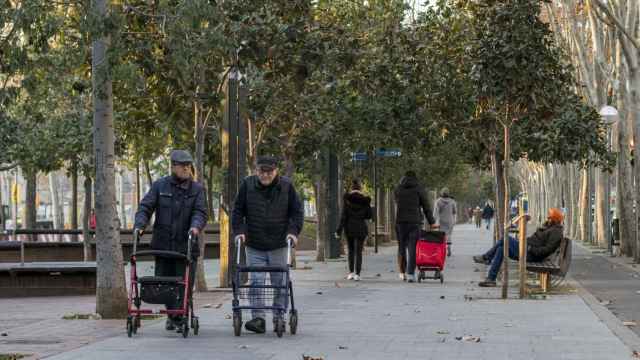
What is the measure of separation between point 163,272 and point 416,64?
1507 cm

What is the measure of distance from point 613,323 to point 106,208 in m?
5.47

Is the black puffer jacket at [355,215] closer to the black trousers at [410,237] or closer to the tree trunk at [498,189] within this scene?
the black trousers at [410,237]

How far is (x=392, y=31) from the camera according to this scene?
29.3 meters

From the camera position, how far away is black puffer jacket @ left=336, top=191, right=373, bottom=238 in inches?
945

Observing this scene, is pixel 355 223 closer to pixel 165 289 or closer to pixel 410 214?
pixel 410 214

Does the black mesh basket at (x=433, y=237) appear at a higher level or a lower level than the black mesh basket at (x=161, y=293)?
higher

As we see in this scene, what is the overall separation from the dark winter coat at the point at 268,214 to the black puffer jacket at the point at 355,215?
1045 centimetres

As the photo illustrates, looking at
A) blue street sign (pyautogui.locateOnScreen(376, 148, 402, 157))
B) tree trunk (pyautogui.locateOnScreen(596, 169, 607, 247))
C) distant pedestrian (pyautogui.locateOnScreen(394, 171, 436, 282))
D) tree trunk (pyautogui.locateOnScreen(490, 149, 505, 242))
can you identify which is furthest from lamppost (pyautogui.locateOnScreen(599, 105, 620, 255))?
distant pedestrian (pyautogui.locateOnScreen(394, 171, 436, 282))

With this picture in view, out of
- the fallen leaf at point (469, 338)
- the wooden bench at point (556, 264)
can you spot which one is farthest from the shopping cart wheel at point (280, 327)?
the wooden bench at point (556, 264)

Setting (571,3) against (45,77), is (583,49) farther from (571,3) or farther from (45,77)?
(45,77)

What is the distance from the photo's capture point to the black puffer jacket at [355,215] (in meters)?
24.0

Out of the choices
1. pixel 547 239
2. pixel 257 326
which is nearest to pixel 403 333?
pixel 257 326

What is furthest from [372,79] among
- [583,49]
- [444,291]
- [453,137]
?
[583,49]

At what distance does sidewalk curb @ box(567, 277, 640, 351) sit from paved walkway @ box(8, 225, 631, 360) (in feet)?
0.33
